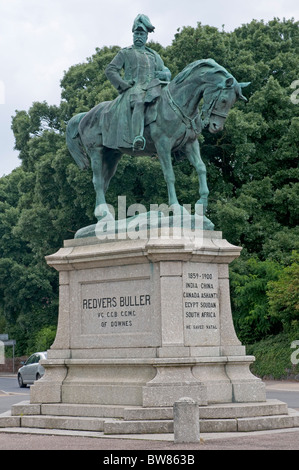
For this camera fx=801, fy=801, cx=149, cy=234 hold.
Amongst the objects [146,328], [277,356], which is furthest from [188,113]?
[277,356]

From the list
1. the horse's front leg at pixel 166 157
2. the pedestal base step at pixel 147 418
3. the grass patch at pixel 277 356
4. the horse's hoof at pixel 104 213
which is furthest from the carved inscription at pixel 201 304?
the grass patch at pixel 277 356

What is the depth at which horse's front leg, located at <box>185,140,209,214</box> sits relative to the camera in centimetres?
1373

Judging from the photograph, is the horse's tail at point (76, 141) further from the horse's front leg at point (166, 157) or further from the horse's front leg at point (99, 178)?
the horse's front leg at point (166, 157)

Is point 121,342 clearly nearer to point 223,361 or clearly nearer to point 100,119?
point 223,361

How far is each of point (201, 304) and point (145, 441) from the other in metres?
2.98

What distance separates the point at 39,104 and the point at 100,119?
24.5 meters

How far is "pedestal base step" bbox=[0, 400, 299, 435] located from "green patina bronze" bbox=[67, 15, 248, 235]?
3.31 meters

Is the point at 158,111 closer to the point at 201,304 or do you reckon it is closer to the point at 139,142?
the point at 139,142

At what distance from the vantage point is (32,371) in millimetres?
30656

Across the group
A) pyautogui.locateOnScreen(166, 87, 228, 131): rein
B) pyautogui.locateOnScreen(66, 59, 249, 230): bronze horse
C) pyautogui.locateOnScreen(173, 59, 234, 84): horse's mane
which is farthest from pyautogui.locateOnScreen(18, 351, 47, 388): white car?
pyautogui.locateOnScreen(173, 59, 234, 84): horse's mane

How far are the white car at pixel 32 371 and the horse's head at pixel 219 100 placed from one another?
60.2 feet

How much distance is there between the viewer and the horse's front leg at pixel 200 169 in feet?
45.0

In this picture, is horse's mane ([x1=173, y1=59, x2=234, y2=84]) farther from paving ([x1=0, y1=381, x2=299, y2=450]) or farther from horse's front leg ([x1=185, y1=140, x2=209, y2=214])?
paving ([x1=0, y1=381, x2=299, y2=450])
